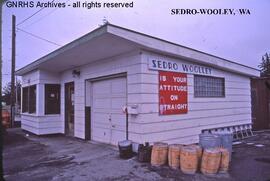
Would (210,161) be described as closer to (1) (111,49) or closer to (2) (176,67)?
(2) (176,67)

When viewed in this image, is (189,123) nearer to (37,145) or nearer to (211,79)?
(211,79)

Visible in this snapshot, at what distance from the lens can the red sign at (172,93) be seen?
7.05 metres

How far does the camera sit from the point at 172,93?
7.39 meters

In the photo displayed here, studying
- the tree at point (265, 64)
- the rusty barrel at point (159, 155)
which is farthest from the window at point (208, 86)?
the tree at point (265, 64)

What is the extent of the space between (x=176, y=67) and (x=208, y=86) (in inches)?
84.1

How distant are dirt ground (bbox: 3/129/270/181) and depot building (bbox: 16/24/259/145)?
0.94 metres

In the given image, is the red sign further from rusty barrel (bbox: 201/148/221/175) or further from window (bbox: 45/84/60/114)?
window (bbox: 45/84/60/114)

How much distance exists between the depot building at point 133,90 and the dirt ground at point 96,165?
0.94 metres

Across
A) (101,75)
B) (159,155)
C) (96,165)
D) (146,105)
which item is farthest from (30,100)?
(159,155)

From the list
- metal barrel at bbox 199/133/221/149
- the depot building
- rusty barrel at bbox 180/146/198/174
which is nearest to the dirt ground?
rusty barrel at bbox 180/146/198/174

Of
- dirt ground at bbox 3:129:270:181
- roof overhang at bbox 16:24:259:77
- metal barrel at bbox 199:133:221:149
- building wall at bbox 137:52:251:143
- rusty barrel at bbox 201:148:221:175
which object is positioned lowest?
dirt ground at bbox 3:129:270:181

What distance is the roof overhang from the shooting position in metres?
5.88

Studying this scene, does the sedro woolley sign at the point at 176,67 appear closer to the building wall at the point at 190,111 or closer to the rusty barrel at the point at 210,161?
the building wall at the point at 190,111

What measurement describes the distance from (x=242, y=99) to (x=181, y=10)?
5.78 m
